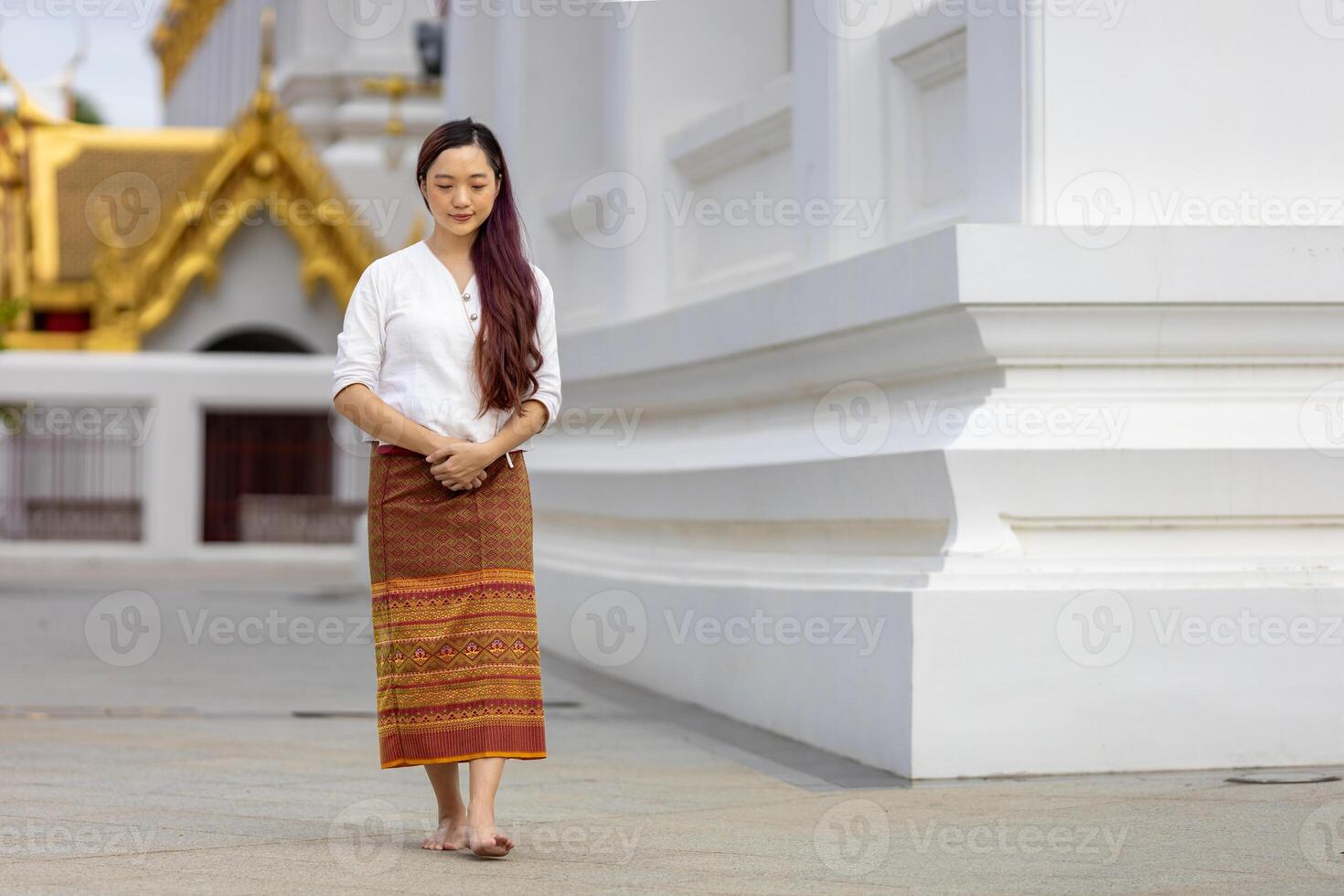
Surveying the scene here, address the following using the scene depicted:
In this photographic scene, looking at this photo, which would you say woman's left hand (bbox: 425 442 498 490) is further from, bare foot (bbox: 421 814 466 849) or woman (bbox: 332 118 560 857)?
bare foot (bbox: 421 814 466 849)


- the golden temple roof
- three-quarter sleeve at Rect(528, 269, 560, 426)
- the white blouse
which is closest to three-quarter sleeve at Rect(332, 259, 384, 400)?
the white blouse

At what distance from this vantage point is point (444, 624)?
414 cm

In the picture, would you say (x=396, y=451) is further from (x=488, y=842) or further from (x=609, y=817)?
(x=609, y=817)

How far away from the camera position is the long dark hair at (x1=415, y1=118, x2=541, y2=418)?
4164mm

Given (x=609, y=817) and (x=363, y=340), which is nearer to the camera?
(x=363, y=340)

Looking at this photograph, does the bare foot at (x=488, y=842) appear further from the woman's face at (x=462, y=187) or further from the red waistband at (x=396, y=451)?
the woman's face at (x=462, y=187)

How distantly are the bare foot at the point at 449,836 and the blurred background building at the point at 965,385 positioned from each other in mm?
1280

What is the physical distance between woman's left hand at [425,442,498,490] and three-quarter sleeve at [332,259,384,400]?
234 mm

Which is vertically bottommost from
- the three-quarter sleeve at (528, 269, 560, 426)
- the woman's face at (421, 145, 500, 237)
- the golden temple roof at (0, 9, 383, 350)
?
the three-quarter sleeve at (528, 269, 560, 426)

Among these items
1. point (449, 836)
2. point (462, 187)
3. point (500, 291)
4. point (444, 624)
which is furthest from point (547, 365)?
point (449, 836)

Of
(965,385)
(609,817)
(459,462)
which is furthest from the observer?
(965,385)

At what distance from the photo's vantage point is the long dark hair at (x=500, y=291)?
4.16 meters

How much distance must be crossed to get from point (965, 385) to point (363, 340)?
198 centimetres

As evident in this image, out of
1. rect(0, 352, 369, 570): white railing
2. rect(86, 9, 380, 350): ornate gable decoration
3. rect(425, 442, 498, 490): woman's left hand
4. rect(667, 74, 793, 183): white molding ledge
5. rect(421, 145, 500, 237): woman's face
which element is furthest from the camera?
rect(86, 9, 380, 350): ornate gable decoration
